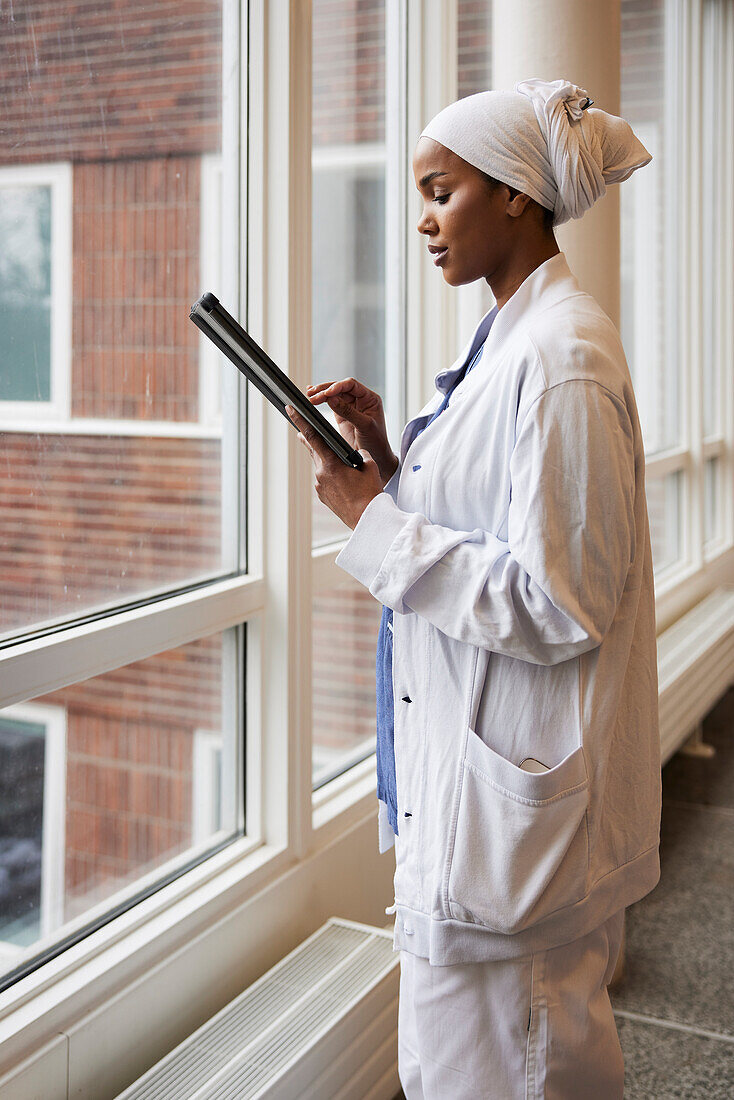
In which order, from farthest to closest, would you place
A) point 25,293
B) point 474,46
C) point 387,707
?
point 474,46
point 25,293
point 387,707

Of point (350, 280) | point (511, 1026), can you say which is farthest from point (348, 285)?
point (511, 1026)

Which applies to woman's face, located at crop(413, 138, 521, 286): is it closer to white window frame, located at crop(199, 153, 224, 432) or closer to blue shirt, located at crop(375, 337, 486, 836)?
blue shirt, located at crop(375, 337, 486, 836)

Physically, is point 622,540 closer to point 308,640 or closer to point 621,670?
point 621,670

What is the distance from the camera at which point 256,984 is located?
2031 mm

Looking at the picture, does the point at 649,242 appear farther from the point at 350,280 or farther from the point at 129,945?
the point at 129,945

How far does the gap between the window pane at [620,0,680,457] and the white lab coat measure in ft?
11.6

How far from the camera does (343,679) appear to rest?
2.73 m

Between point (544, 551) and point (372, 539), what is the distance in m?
0.22

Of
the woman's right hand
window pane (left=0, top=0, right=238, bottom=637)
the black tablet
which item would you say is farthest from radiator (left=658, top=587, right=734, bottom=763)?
the black tablet

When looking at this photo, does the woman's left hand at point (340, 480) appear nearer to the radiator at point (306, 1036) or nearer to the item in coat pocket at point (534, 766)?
the item in coat pocket at point (534, 766)

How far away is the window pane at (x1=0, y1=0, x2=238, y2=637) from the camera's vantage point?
1.66m

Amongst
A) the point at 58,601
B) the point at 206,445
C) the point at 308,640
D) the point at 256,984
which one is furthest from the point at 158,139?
the point at 256,984

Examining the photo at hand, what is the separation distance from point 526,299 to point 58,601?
892 millimetres

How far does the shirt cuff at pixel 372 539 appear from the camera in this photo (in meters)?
1.29
